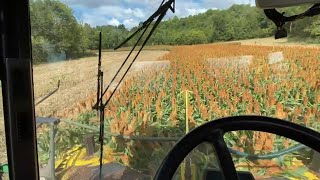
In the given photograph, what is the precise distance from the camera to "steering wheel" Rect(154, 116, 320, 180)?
0.91 meters

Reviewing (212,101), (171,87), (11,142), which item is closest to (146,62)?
(171,87)

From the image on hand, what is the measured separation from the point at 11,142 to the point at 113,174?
0.37m

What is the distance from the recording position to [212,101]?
1236 millimetres

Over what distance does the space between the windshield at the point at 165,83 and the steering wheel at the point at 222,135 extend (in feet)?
0.34

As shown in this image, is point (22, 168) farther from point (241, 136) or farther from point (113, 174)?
point (241, 136)

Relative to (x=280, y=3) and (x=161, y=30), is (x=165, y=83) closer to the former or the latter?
(x=161, y=30)

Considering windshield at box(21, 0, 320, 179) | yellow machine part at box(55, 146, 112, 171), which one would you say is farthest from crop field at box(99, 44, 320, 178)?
yellow machine part at box(55, 146, 112, 171)

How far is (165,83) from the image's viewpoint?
4.24 feet

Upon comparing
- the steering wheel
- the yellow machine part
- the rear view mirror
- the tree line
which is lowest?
the yellow machine part

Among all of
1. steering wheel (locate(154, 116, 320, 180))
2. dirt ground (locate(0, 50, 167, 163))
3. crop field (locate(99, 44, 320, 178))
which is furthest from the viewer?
dirt ground (locate(0, 50, 167, 163))

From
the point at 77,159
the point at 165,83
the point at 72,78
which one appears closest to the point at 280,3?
the point at 165,83

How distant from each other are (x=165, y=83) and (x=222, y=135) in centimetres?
37

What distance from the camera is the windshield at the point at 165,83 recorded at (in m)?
1.21

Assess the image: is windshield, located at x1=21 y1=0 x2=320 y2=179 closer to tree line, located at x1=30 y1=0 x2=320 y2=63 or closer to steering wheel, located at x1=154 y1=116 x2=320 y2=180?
tree line, located at x1=30 y1=0 x2=320 y2=63
